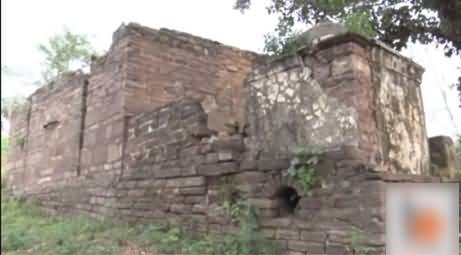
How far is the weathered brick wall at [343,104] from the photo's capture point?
448 centimetres

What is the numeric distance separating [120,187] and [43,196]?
3.24 m

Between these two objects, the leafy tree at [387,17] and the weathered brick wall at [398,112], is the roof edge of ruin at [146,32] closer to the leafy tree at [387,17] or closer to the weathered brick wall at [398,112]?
the leafy tree at [387,17]

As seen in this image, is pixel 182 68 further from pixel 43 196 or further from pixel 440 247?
pixel 440 247

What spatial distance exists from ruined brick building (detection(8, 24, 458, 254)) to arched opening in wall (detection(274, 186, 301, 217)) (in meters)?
0.02

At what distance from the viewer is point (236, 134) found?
18.9 ft

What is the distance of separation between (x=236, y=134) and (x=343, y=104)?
5.39ft

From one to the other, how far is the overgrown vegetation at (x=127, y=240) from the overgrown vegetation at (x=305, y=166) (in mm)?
707

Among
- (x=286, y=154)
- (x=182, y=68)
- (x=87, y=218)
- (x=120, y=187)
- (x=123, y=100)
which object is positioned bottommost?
(x=87, y=218)

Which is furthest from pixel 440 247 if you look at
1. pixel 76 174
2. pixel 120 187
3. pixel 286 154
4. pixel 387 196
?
pixel 76 174

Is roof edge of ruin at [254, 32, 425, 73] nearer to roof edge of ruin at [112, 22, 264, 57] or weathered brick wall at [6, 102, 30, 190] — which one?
roof edge of ruin at [112, 22, 264, 57]

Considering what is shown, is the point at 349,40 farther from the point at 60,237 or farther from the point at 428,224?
the point at 60,237

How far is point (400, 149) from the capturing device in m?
4.88

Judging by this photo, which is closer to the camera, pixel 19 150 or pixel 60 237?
pixel 60 237
